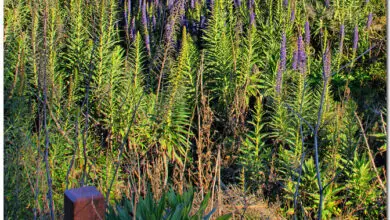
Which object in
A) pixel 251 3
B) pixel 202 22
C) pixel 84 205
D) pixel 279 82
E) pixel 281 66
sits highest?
pixel 251 3

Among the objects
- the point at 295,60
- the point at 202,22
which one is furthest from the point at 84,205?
the point at 202,22

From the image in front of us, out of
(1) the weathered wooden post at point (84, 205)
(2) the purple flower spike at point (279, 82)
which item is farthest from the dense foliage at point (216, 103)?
(1) the weathered wooden post at point (84, 205)

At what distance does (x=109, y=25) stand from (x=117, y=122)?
91 cm

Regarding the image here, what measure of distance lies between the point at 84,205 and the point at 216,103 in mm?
3119

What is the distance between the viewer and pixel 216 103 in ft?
15.6

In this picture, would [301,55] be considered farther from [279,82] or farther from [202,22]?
[202,22]

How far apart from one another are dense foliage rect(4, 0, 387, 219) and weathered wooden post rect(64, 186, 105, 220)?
162 centimetres

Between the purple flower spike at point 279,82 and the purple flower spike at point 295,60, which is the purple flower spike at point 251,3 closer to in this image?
the purple flower spike at point 295,60

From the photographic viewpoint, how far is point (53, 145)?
12.8 ft

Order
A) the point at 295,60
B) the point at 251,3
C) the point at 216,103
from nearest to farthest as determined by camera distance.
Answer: the point at 295,60 → the point at 216,103 → the point at 251,3

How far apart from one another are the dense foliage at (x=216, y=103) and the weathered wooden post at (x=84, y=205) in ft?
5.33

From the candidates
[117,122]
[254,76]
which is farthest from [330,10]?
[117,122]

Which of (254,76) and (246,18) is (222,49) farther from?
(246,18)

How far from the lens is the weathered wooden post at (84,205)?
1.70 meters
